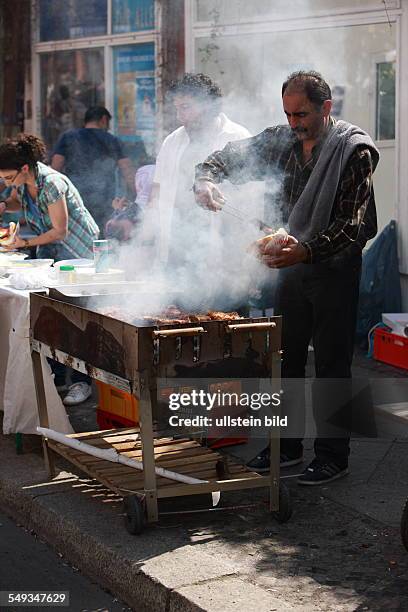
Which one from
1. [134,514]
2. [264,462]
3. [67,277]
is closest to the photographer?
[134,514]

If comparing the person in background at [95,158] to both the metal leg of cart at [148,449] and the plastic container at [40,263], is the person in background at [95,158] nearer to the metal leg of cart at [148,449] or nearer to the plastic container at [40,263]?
the plastic container at [40,263]

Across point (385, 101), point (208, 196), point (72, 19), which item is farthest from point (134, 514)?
point (72, 19)

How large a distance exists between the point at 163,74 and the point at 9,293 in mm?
5133

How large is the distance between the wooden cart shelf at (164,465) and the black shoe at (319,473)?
391mm

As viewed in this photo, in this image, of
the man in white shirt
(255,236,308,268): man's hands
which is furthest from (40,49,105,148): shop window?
(255,236,308,268): man's hands

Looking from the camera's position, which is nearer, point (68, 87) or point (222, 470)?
point (222, 470)

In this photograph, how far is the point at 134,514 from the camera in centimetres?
440

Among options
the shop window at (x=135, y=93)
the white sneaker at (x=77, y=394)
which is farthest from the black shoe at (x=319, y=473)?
the shop window at (x=135, y=93)

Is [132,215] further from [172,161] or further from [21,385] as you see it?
[21,385]

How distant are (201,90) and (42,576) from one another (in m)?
3.29

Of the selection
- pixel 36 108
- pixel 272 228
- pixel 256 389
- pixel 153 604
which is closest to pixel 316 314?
pixel 272 228

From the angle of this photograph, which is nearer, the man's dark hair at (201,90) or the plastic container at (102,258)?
the plastic container at (102,258)

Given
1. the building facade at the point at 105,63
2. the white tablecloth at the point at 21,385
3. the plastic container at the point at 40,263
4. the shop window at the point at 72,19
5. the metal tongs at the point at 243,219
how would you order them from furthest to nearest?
the shop window at the point at 72,19, the building facade at the point at 105,63, the plastic container at the point at 40,263, the white tablecloth at the point at 21,385, the metal tongs at the point at 243,219

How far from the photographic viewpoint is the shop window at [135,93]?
10680 mm
